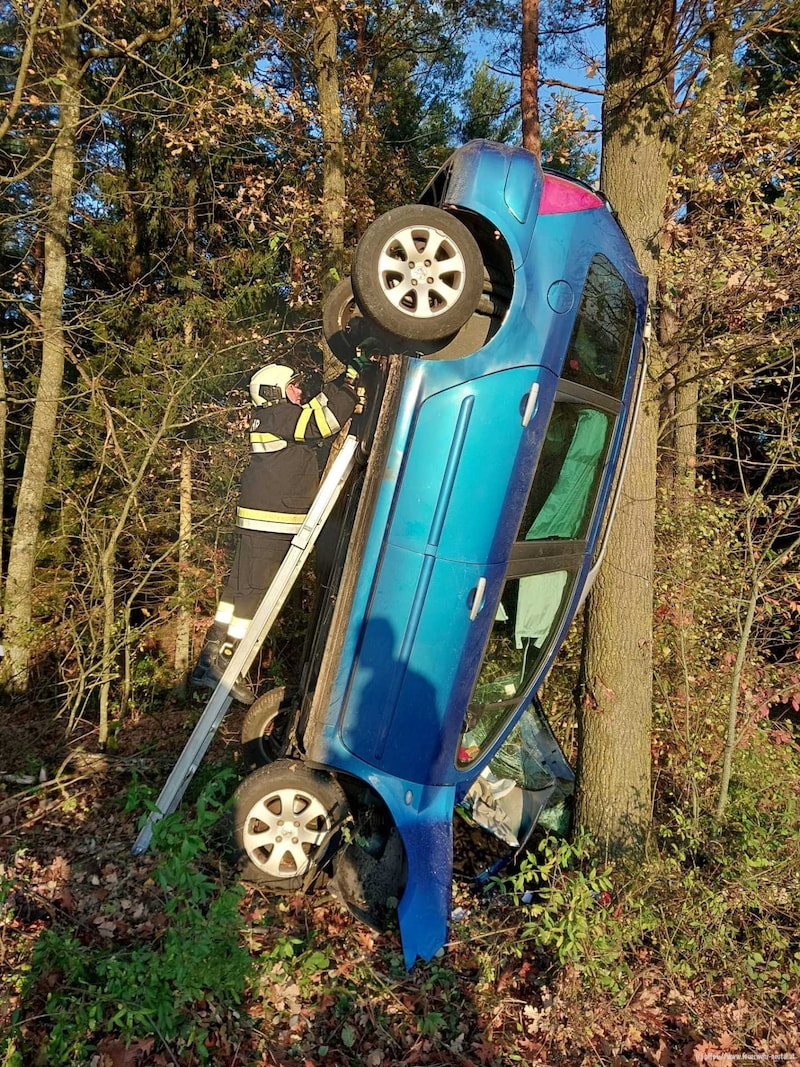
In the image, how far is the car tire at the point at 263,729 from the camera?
4137 mm

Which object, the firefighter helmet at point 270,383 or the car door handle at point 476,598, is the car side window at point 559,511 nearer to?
the car door handle at point 476,598

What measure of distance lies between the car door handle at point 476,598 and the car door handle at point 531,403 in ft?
2.49

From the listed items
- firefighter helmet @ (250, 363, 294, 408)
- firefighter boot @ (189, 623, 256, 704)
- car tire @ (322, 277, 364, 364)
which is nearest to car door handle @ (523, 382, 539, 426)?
car tire @ (322, 277, 364, 364)

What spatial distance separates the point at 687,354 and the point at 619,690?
2.16 meters

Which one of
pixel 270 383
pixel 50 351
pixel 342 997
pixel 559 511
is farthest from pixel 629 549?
pixel 50 351

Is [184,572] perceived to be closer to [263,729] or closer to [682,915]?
[263,729]

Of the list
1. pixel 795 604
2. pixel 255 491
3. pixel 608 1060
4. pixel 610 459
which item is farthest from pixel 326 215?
pixel 608 1060

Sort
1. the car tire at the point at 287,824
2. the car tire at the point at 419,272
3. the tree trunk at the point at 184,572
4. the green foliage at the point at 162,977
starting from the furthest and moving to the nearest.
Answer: the tree trunk at the point at 184,572
the car tire at the point at 287,824
the car tire at the point at 419,272
the green foliage at the point at 162,977

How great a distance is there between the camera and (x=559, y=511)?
3359 millimetres

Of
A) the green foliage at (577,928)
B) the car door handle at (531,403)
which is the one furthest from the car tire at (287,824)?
the car door handle at (531,403)

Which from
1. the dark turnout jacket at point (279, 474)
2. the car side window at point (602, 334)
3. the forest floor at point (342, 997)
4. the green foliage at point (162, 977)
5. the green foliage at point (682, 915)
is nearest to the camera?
the green foliage at point (162, 977)

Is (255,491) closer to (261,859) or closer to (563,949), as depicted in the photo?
(261,859)

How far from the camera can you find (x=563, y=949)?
2.82 metres

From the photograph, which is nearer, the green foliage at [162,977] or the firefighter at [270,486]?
the green foliage at [162,977]
